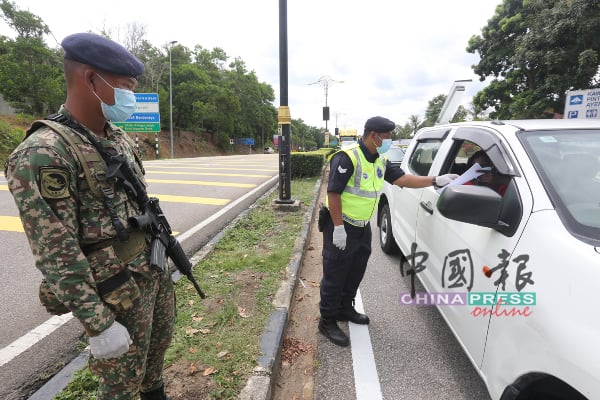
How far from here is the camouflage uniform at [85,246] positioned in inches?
46.9

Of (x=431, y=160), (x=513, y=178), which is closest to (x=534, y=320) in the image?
(x=513, y=178)

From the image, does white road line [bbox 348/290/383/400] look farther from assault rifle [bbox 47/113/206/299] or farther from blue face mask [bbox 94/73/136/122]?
blue face mask [bbox 94/73/136/122]

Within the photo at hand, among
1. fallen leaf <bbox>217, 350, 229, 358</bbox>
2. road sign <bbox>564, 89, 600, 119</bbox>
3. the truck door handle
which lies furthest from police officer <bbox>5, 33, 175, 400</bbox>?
road sign <bbox>564, 89, 600, 119</bbox>

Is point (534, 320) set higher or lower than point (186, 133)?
lower

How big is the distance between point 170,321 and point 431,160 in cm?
268

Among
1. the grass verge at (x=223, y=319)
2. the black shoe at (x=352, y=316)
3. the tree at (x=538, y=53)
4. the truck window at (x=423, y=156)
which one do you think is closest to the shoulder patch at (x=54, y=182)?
the grass verge at (x=223, y=319)

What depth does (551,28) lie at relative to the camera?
1209 cm

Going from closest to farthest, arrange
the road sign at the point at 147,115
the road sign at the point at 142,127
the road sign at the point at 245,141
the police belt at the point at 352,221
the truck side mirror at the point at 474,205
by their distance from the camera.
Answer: the truck side mirror at the point at 474,205 → the police belt at the point at 352,221 → the road sign at the point at 142,127 → the road sign at the point at 147,115 → the road sign at the point at 245,141

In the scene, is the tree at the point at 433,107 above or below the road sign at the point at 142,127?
above

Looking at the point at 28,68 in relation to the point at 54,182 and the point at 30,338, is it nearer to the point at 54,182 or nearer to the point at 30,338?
the point at 30,338

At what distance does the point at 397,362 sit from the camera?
2510mm

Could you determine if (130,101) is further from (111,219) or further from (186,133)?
(186,133)

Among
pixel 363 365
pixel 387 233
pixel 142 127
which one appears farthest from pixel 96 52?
pixel 142 127

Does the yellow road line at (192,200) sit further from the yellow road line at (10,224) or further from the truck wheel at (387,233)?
the truck wheel at (387,233)
